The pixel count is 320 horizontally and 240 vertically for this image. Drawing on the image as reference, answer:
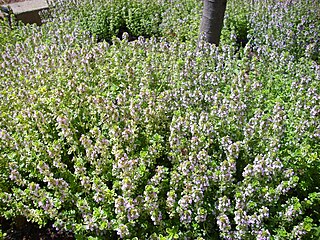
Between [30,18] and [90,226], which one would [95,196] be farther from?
[30,18]

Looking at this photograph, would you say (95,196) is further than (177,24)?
No

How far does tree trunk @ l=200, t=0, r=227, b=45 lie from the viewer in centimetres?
534

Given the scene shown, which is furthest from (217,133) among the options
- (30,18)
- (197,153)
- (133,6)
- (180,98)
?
(30,18)

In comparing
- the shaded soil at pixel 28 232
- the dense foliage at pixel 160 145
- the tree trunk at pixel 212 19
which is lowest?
the shaded soil at pixel 28 232

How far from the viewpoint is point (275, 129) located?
10.9ft

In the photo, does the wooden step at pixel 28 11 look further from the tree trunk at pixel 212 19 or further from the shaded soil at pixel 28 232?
the shaded soil at pixel 28 232

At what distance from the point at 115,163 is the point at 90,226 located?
0.52m

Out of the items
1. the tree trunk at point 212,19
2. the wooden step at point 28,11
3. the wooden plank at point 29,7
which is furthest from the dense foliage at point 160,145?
the wooden plank at point 29,7

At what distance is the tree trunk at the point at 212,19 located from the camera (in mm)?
5344

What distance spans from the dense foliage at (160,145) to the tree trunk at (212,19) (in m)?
0.70

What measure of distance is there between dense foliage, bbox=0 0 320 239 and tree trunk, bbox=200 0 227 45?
70 centimetres

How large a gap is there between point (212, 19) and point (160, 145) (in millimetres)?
2766

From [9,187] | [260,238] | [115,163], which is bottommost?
[9,187]

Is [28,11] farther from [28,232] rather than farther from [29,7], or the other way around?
[28,232]
